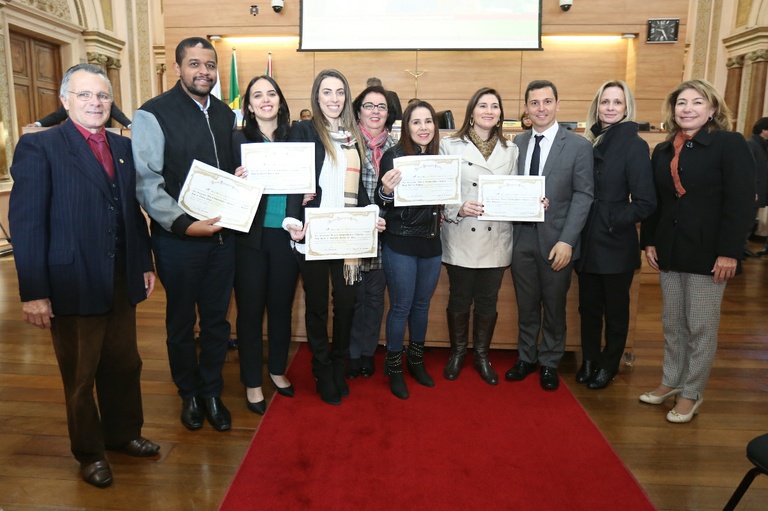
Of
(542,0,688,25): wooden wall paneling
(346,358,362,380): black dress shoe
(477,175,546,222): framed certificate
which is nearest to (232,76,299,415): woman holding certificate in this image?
(346,358,362,380): black dress shoe

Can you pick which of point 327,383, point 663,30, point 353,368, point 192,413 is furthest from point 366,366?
point 663,30

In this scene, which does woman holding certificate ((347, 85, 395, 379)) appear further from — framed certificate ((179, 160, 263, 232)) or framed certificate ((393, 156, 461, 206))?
Result: framed certificate ((179, 160, 263, 232))

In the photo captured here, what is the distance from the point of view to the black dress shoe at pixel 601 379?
2.85 meters

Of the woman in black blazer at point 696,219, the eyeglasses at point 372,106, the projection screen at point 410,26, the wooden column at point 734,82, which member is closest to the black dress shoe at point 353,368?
the eyeglasses at point 372,106

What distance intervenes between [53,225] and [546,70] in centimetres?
635

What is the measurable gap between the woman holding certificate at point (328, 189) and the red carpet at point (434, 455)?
382 millimetres

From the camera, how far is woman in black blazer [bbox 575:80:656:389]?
254 centimetres

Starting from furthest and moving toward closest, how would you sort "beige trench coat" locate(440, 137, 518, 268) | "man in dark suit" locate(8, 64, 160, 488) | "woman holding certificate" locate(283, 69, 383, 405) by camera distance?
"beige trench coat" locate(440, 137, 518, 268) → "woman holding certificate" locate(283, 69, 383, 405) → "man in dark suit" locate(8, 64, 160, 488)

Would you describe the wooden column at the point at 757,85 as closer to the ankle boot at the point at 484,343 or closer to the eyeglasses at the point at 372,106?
the ankle boot at the point at 484,343

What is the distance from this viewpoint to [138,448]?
2.16 meters

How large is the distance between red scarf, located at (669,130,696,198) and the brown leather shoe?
2.65 meters

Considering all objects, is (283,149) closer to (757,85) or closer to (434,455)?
(434,455)

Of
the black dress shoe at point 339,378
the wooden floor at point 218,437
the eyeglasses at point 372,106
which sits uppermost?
the eyeglasses at point 372,106

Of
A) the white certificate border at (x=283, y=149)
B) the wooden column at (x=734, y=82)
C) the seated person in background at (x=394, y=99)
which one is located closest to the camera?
the white certificate border at (x=283, y=149)
